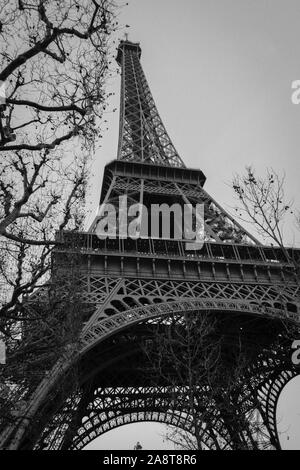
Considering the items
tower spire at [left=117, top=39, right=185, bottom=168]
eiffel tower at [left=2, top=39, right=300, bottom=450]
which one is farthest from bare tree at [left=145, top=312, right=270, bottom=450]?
tower spire at [left=117, top=39, right=185, bottom=168]

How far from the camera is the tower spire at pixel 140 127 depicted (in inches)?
1492

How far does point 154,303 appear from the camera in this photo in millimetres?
21562

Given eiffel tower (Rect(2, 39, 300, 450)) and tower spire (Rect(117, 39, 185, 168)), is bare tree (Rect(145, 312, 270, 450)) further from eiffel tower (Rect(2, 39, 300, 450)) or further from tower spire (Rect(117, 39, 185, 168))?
tower spire (Rect(117, 39, 185, 168))

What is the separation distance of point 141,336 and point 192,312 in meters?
3.70

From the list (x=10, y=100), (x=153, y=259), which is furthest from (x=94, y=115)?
(x=153, y=259)

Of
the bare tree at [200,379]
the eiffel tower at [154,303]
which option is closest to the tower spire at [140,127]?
the eiffel tower at [154,303]

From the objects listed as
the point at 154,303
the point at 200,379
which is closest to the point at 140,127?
the point at 154,303

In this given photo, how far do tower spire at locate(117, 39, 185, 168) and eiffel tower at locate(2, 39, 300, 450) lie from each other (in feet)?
8.61

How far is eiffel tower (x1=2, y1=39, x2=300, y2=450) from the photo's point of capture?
20375mm

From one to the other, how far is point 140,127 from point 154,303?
23.7 meters

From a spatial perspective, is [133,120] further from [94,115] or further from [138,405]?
[94,115]

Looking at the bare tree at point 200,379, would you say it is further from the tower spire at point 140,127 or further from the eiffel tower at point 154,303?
the tower spire at point 140,127

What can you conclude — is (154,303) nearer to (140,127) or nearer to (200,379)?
(200,379)

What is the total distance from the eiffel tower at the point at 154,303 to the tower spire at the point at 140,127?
8.61 ft
